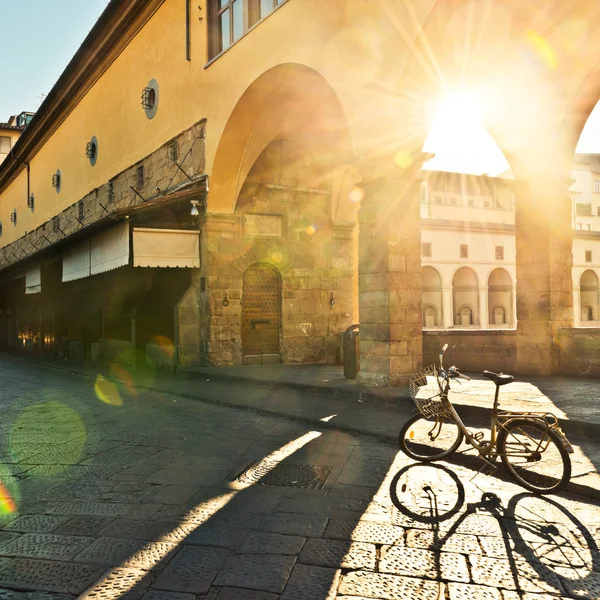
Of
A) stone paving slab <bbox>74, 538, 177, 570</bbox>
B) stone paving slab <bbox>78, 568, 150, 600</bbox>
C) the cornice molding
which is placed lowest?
stone paving slab <bbox>78, 568, 150, 600</bbox>

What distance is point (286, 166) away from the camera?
563 inches

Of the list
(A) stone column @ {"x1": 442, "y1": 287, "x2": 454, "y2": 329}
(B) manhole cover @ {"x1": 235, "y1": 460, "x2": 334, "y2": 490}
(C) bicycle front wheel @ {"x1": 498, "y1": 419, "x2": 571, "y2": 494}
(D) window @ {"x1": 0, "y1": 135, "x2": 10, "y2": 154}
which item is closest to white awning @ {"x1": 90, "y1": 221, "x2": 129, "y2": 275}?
(B) manhole cover @ {"x1": 235, "y1": 460, "x2": 334, "y2": 490}

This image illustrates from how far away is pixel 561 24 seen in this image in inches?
352

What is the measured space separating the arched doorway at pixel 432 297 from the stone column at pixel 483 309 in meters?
3.87

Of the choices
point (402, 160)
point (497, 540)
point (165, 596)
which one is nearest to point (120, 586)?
point (165, 596)

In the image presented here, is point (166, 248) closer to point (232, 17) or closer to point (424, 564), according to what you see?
point (232, 17)

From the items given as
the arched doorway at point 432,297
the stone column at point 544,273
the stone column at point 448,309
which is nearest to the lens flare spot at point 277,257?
the stone column at point 544,273

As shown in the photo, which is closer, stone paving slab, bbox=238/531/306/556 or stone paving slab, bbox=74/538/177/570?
stone paving slab, bbox=74/538/177/570

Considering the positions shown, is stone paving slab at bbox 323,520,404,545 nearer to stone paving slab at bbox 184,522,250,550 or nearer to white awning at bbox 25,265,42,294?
stone paving slab at bbox 184,522,250,550

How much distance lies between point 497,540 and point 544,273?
8090 mm

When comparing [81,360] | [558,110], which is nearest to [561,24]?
[558,110]

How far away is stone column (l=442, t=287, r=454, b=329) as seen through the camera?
44.3 meters

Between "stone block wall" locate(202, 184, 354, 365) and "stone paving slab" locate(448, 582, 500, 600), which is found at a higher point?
"stone block wall" locate(202, 184, 354, 365)

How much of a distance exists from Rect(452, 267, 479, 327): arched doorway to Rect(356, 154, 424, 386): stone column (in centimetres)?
3876
